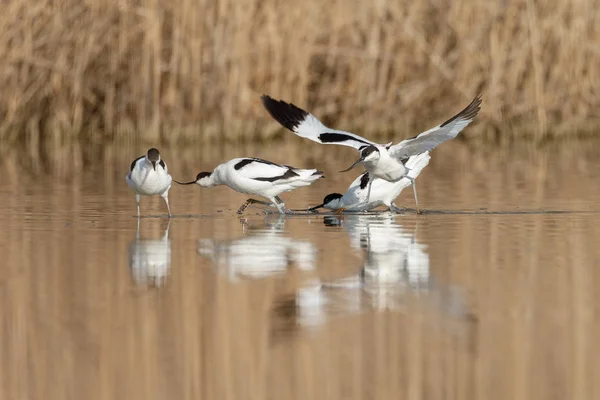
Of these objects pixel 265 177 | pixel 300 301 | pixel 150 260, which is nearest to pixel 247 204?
pixel 265 177

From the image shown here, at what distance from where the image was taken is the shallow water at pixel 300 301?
202 inches

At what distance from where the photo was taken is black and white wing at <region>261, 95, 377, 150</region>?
11.7 m

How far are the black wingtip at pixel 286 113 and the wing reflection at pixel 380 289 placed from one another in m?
3.30

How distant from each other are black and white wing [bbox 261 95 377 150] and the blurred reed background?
6.59m

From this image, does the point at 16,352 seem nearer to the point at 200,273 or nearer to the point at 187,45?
the point at 200,273

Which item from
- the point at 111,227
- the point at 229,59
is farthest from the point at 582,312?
the point at 229,59

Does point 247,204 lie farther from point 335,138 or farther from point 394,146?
point 394,146

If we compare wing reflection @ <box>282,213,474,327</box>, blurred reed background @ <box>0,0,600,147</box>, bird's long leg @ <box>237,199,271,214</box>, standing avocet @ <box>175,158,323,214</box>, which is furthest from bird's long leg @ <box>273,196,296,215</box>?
blurred reed background @ <box>0,0,600,147</box>

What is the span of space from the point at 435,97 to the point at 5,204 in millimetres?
9804

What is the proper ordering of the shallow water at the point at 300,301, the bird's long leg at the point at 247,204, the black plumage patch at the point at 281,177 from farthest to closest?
the bird's long leg at the point at 247,204
the black plumage patch at the point at 281,177
the shallow water at the point at 300,301

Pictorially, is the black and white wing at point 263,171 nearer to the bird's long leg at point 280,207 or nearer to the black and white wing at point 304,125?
the bird's long leg at point 280,207

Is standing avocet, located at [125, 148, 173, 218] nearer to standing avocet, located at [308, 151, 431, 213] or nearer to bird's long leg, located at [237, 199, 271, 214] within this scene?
bird's long leg, located at [237, 199, 271, 214]

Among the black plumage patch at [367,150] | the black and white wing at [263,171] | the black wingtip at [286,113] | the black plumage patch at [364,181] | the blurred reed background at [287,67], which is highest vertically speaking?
the blurred reed background at [287,67]


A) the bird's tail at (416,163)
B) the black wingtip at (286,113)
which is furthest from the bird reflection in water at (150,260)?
the bird's tail at (416,163)
